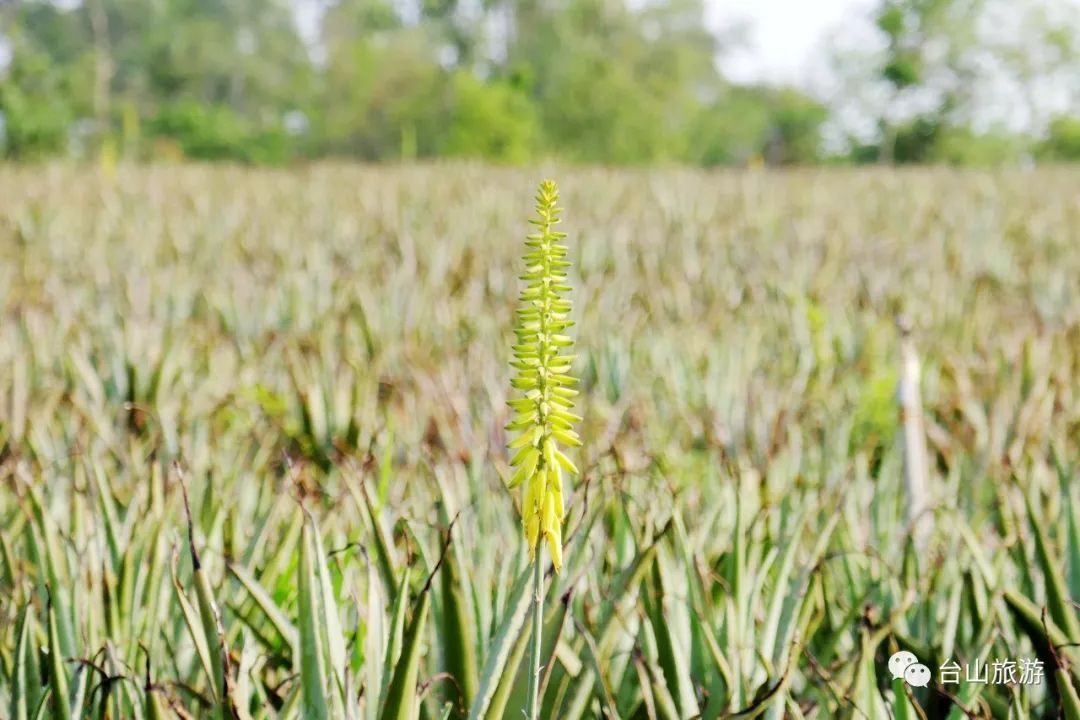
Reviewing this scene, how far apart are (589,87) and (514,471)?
30745 millimetres

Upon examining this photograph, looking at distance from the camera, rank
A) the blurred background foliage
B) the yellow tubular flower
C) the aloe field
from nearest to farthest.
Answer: the yellow tubular flower < the aloe field < the blurred background foliage

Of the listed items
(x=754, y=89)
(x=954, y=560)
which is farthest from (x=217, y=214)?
(x=754, y=89)

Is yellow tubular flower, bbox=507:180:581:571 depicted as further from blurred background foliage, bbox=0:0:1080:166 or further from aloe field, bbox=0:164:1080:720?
blurred background foliage, bbox=0:0:1080:166

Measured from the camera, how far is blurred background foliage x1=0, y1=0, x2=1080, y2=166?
3238cm

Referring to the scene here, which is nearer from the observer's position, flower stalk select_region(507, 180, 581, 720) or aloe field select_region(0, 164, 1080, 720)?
flower stalk select_region(507, 180, 581, 720)

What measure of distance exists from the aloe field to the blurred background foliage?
55.1 feet

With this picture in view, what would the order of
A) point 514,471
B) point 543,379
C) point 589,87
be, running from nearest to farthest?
point 543,379 < point 514,471 < point 589,87

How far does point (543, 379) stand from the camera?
887mm

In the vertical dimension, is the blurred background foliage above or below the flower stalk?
above

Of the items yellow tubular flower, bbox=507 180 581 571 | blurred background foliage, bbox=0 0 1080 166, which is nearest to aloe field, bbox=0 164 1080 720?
yellow tubular flower, bbox=507 180 581 571

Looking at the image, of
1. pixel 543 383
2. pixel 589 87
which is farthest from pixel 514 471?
pixel 589 87

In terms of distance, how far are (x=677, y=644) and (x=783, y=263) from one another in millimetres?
4745

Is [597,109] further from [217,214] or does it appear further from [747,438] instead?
[747,438]

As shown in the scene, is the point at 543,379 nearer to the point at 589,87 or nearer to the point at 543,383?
the point at 543,383
